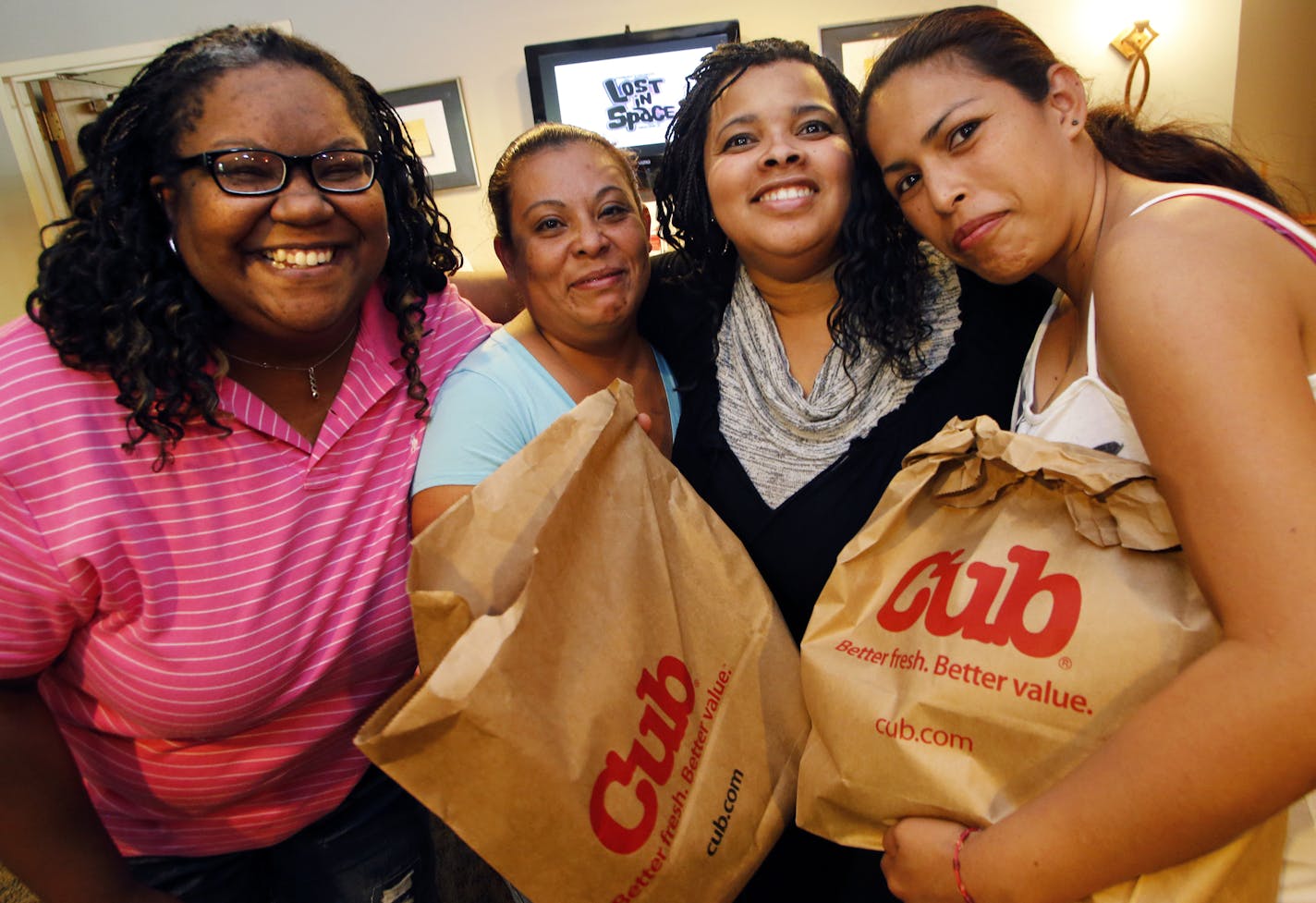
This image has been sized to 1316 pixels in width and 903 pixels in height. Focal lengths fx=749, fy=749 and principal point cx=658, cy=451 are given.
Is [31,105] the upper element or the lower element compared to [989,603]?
upper

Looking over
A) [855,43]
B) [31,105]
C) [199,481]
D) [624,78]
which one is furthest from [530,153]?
[31,105]

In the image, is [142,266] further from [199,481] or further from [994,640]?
[994,640]

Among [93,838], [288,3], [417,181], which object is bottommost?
[93,838]

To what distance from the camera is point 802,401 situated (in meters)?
1.20

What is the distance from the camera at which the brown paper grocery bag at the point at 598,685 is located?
709 millimetres

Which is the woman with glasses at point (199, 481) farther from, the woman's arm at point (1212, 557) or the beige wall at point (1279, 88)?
the beige wall at point (1279, 88)

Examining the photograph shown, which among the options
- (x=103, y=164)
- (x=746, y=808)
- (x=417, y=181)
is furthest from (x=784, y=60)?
(x=746, y=808)

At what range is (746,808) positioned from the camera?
890mm

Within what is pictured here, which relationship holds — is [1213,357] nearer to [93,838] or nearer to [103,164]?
[103,164]

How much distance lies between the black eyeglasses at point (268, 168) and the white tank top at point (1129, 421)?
3.09ft

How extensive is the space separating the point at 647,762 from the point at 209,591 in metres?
0.60

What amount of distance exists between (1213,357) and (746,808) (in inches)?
26.5

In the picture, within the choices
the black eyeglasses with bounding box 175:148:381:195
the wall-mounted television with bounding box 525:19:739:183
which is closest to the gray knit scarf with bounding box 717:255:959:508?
the black eyeglasses with bounding box 175:148:381:195

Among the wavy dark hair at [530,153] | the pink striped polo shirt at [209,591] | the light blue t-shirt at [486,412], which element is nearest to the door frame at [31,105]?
the wavy dark hair at [530,153]
